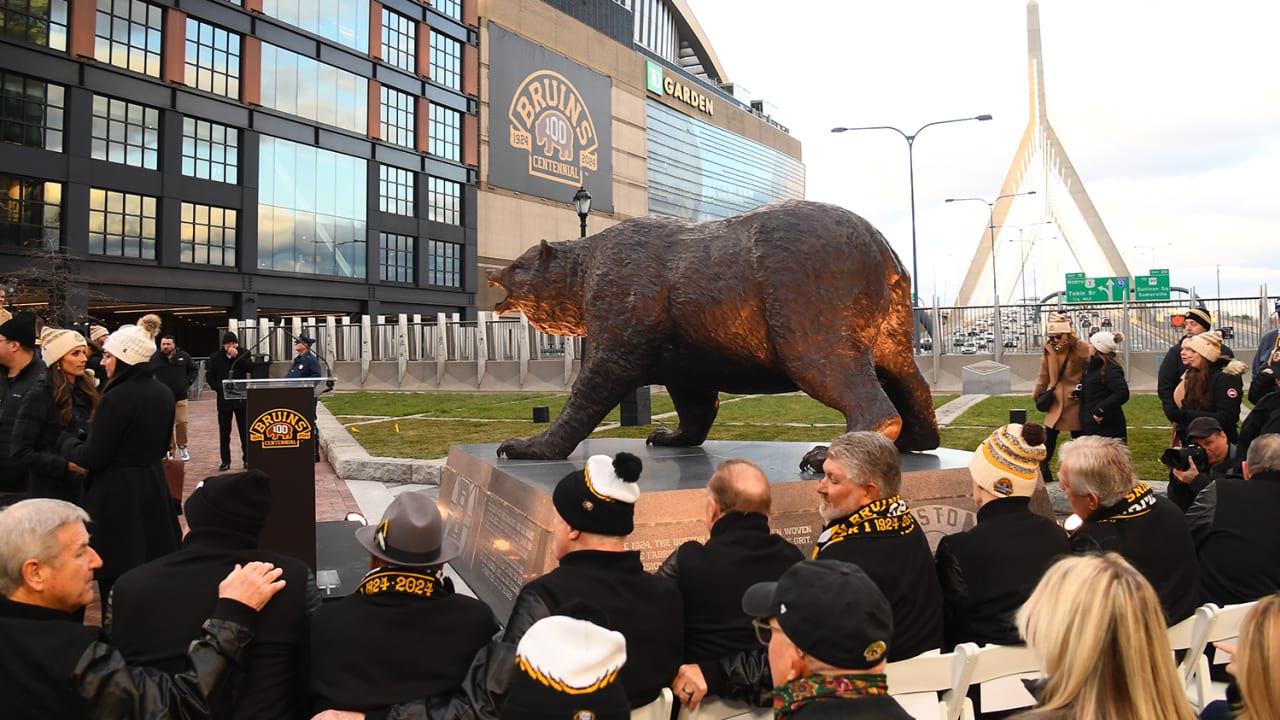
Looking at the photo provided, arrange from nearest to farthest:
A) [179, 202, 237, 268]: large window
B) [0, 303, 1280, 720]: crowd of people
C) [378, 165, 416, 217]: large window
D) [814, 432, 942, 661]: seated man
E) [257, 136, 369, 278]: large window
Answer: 1. [0, 303, 1280, 720]: crowd of people
2. [814, 432, 942, 661]: seated man
3. [179, 202, 237, 268]: large window
4. [257, 136, 369, 278]: large window
5. [378, 165, 416, 217]: large window

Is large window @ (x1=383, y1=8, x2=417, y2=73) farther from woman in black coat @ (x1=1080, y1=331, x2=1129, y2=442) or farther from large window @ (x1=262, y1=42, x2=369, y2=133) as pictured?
woman in black coat @ (x1=1080, y1=331, x2=1129, y2=442)

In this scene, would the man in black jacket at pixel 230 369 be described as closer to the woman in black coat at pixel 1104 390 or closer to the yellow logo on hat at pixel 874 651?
the woman in black coat at pixel 1104 390

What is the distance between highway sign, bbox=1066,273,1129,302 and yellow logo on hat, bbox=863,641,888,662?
124ft

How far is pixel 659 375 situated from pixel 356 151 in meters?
30.5

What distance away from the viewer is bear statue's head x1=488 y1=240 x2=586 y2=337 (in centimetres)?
547

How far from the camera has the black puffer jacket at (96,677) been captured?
6.82 feet

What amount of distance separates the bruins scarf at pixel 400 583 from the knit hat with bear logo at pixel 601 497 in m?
0.46

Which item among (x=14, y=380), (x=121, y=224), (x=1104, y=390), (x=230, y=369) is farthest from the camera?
(x=121, y=224)

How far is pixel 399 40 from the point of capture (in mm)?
34000

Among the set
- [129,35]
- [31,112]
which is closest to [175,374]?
[31,112]

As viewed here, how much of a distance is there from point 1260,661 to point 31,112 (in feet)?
95.4

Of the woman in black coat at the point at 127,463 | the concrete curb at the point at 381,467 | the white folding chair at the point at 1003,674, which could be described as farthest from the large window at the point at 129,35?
the white folding chair at the point at 1003,674

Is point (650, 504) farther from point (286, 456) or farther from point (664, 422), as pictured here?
point (664, 422)

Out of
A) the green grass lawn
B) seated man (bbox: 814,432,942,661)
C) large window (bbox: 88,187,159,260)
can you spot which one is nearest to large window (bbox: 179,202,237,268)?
large window (bbox: 88,187,159,260)
